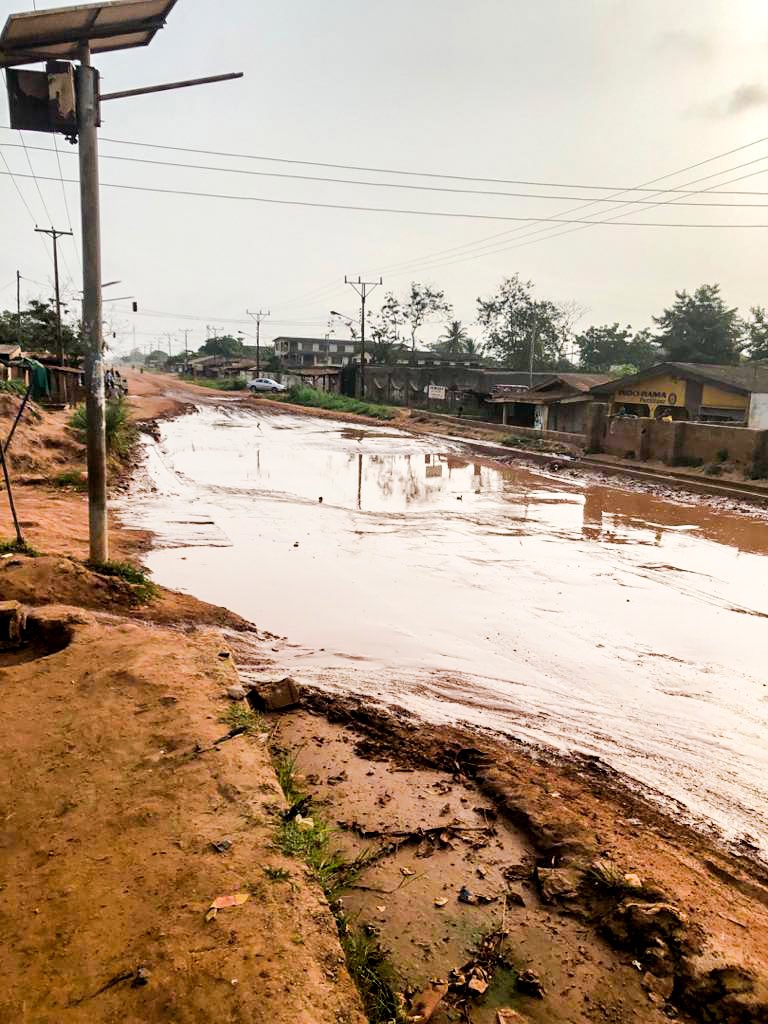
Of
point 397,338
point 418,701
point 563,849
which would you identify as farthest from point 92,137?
point 397,338

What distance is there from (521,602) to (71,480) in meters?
10.7

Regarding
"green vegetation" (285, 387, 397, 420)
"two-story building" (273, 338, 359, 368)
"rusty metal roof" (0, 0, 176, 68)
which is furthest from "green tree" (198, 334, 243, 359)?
"rusty metal roof" (0, 0, 176, 68)

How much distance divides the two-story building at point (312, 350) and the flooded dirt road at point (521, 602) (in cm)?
8281

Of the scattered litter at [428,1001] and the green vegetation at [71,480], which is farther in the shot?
the green vegetation at [71,480]

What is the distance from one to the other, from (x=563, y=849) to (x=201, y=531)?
32.9ft

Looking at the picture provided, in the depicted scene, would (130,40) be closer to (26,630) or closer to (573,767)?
(26,630)

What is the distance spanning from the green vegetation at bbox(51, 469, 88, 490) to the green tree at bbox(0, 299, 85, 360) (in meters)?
33.6

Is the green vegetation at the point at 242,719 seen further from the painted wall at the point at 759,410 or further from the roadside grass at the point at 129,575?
the painted wall at the point at 759,410

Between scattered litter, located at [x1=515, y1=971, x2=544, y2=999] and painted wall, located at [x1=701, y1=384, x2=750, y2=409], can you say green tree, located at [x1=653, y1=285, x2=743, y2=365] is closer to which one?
painted wall, located at [x1=701, y1=384, x2=750, y2=409]

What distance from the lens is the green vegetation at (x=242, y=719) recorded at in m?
4.82

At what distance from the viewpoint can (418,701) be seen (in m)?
6.14

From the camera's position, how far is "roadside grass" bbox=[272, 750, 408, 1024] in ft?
9.56

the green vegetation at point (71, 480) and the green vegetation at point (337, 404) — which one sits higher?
the green vegetation at point (337, 404)

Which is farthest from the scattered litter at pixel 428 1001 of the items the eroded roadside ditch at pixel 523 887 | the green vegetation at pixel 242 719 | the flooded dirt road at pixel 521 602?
the flooded dirt road at pixel 521 602
